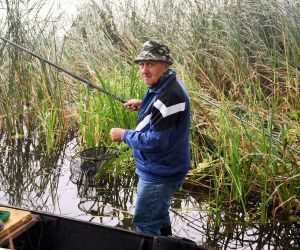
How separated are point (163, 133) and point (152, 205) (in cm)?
56

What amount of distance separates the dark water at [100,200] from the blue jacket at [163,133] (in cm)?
99

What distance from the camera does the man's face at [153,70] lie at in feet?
9.23

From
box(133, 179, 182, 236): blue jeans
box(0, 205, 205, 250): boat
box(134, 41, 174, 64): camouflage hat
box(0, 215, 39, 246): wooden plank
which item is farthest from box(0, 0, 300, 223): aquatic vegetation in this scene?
box(0, 215, 39, 246): wooden plank

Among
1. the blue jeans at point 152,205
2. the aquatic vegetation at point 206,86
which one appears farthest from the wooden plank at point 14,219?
the aquatic vegetation at point 206,86

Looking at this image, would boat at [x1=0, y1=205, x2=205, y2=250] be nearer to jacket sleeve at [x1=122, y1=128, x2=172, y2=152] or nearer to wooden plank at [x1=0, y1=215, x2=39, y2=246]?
wooden plank at [x1=0, y1=215, x2=39, y2=246]

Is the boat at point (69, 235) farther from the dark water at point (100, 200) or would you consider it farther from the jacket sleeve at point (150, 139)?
the dark water at point (100, 200)

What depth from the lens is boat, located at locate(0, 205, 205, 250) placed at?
2.89 m

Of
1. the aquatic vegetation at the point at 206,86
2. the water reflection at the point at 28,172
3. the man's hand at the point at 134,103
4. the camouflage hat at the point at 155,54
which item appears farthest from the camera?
the water reflection at the point at 28,172

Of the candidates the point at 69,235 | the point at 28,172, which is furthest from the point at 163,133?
the point at 28,172

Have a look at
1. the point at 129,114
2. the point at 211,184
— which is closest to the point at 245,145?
the point at 211,184

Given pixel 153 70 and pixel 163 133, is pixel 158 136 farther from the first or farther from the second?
pixel 153 70

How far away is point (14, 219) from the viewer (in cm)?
284

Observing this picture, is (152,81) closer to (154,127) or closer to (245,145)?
(154,127)

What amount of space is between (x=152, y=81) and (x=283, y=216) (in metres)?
1.86
